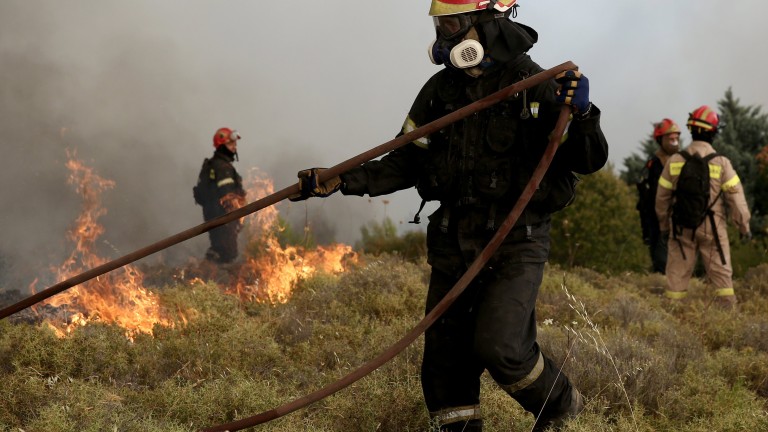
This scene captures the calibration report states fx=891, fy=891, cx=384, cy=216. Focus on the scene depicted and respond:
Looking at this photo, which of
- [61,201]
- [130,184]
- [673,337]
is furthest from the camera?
[130,184]

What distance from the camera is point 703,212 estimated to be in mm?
9953

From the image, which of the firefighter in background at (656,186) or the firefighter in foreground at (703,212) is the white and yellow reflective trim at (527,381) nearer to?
the firefighter in foreground at (703,212)

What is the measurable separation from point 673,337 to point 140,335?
3969 millimetres

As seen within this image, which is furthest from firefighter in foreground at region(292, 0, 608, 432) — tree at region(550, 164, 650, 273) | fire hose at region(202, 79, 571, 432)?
tree at region(550, 164, 650, 273)

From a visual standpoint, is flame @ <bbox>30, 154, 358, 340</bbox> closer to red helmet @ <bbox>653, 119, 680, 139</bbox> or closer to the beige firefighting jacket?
the beige firefighting jacket

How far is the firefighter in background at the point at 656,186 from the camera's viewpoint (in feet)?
39.5

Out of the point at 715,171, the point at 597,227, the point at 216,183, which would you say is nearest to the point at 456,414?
the point at 715,171

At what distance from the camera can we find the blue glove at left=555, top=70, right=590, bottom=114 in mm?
3863

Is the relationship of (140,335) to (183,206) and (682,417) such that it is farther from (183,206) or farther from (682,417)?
(183,206)

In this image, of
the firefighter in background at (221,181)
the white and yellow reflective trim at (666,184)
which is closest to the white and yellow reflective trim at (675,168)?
the white and yellow reflective trim at (666,184)

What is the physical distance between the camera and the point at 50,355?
559cm

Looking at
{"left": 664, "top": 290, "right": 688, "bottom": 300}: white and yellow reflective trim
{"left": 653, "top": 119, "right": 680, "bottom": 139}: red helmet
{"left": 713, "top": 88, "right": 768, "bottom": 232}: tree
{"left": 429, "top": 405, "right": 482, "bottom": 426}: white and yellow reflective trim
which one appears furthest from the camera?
{"left": 713, "top": 88, "right": 768, "bottom": 232}: tree

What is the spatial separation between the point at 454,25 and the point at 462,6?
0.39ft

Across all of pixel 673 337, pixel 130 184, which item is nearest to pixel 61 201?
pixel 130 184
